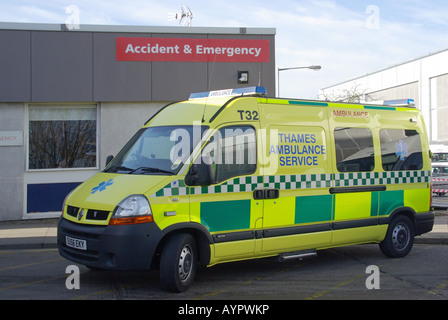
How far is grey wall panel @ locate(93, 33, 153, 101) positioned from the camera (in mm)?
13281

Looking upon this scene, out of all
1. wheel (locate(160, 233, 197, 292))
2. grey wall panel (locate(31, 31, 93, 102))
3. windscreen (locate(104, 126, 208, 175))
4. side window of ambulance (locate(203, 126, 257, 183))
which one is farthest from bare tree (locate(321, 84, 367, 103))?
wheel (locate(160, 233, 197, 292))

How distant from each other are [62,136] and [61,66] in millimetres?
1852

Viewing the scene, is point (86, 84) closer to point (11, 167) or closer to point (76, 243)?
point (11, 167)

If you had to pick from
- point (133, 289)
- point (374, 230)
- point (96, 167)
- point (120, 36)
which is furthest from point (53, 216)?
point (374, 230)

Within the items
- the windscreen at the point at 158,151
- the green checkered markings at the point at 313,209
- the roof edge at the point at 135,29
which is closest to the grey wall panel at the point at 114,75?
the roof edge at the point at 135,29

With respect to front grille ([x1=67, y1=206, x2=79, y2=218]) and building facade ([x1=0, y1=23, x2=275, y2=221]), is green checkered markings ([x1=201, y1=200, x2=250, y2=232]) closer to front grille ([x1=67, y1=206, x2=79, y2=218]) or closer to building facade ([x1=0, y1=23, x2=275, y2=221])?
front grille ([x1=67, y1=206, x2=79, y2=218])

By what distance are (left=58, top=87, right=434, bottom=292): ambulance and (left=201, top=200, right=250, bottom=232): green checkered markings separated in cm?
1

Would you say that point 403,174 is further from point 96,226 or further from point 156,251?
point 96,226

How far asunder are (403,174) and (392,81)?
167ft

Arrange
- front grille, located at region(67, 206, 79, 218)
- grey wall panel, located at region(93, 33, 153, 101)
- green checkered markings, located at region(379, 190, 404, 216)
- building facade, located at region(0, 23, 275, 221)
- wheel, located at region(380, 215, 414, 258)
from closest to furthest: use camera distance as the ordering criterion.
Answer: front grille, located at region(67, 206, 79, 218) < green checkered markings, located at region(379, 190, 404, 216) < wheel, located at region(380, 215, 414, 258) < building facade, located at region(0, 23, 275, 221) < grey wall panel, located at region(93, 33, 153, 101)

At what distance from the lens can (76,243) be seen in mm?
6230

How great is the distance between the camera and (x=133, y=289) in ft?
21.3

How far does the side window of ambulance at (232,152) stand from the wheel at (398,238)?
10.2ft

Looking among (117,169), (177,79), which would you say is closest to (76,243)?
(117,169)
